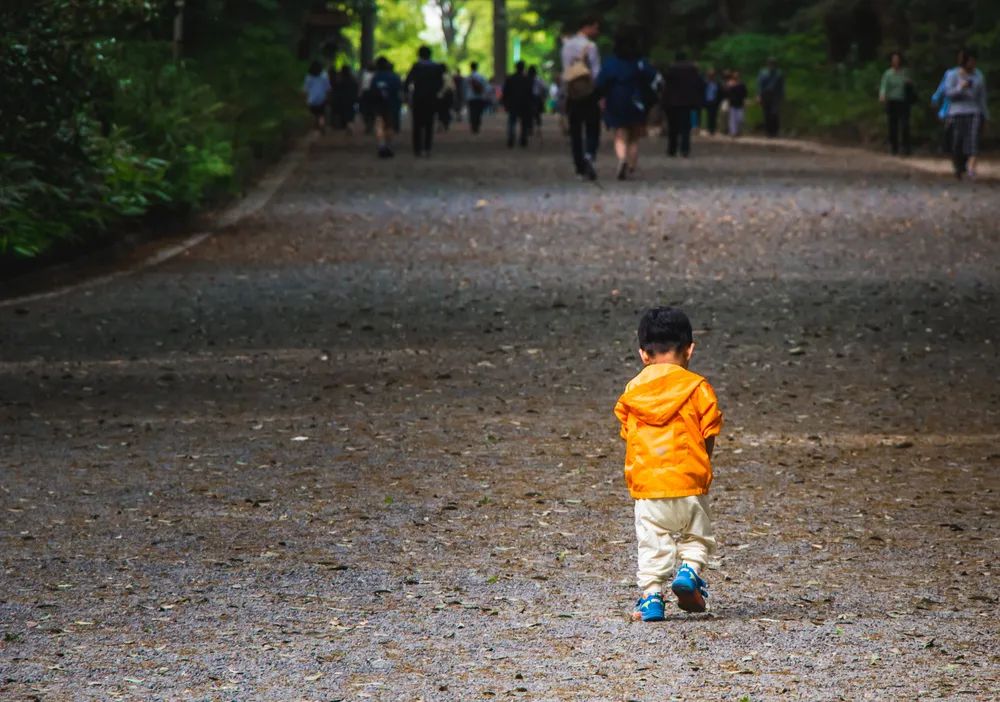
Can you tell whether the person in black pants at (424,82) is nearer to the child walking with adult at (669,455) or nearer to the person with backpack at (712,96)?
the person with backpack at (712,96)

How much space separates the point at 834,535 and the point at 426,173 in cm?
2560

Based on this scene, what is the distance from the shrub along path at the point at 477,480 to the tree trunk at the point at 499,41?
99192 mm

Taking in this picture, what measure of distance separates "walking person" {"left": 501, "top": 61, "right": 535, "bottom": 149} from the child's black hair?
34470 millimetres

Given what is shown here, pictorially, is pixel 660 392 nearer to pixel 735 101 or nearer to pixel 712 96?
pixel 735 101

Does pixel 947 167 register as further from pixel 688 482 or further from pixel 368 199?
pixel 688 482

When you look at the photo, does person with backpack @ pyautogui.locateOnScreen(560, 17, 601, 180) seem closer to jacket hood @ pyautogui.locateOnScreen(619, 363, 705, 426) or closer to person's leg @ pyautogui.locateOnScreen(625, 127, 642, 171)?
person's leg @ pyautogui.locateOnScreen(625, 127, 642, 171)

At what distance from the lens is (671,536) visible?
5.77 metres

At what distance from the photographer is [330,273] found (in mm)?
16500

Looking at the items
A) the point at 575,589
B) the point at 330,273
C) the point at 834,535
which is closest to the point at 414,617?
the point at 575,589

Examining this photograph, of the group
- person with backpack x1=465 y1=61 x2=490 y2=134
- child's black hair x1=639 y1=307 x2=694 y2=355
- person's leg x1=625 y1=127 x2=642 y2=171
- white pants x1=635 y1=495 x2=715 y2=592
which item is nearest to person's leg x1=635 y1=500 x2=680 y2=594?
white pants x1=635 y1=495 x2=715 y2=592

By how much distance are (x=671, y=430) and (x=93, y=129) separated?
13055 millimetres

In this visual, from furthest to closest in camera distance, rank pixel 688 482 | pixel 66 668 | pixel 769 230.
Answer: pixel 769 230 < pixel 688 482 < pixel 66 668

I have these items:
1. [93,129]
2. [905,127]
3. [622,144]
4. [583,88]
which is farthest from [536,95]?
[93,129]

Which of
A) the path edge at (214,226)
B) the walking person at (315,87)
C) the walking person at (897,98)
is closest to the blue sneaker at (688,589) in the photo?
the path edge at (214,226)
